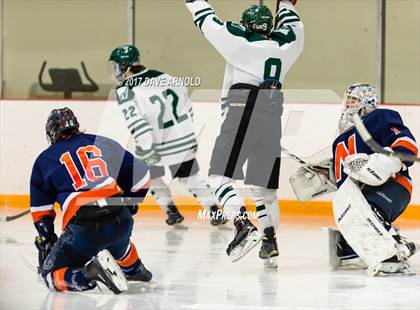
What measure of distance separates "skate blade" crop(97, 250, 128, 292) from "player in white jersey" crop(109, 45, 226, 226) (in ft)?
7.55

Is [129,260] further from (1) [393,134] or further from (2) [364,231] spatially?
(1) [393,134]

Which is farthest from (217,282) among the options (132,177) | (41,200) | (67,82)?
(67,82)

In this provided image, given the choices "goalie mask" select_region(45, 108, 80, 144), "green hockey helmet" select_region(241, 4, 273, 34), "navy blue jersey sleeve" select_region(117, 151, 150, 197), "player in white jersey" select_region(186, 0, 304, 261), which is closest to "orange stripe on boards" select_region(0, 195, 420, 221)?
"player in white jersey" select_region(186, 0, 304, 261)

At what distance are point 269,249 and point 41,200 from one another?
3.88ft

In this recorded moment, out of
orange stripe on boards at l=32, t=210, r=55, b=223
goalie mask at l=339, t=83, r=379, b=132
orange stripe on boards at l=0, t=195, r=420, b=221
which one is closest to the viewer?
orange stripe on boards at l=32, t=210, r=55, b=223

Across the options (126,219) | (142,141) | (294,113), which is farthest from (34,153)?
(126,219)

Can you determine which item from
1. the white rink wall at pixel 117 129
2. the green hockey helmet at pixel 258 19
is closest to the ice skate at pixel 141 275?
the green hockey helmet at pixel 258 19

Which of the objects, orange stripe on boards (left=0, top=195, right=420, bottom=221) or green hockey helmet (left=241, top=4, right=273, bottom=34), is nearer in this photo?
green hockey helmet (left=241, top=4, right=273, bottom=34)

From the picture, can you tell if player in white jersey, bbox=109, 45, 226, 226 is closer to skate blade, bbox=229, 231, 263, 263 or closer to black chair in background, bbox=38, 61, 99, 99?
black chair in background, bbox=38, 61, 99, 99

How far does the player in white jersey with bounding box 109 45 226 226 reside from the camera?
21.2 feet

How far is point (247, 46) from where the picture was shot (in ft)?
16.4

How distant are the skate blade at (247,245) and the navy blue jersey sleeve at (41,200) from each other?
854 mm

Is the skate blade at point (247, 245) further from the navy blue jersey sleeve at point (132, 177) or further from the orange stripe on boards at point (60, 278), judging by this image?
the orange stripe on boards at point (60, 278)

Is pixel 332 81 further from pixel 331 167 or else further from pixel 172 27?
pixel 331 167
